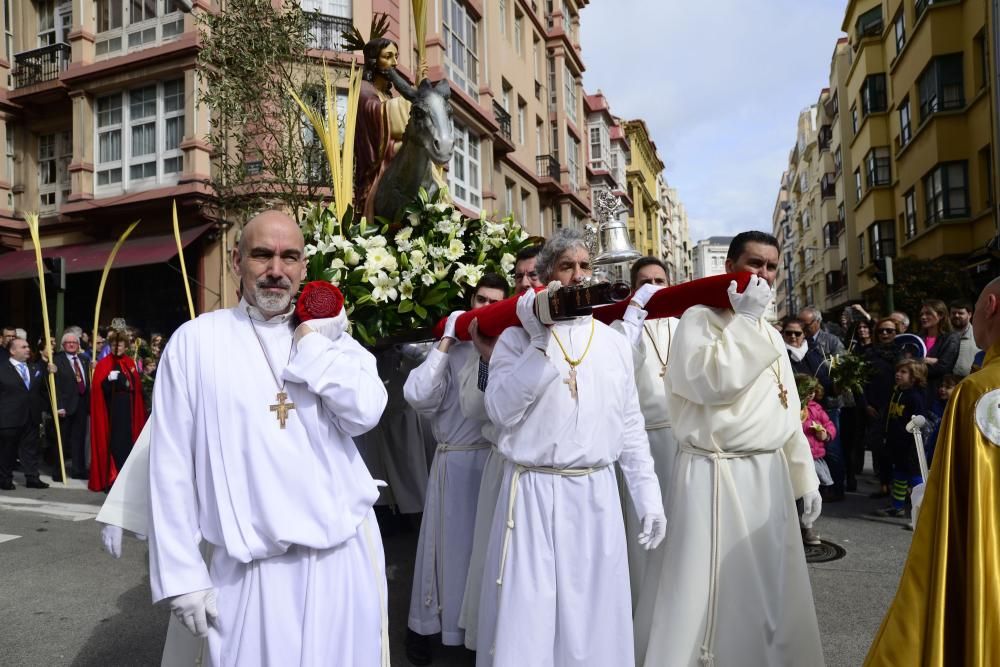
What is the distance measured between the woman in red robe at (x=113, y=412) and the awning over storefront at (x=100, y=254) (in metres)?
6.04

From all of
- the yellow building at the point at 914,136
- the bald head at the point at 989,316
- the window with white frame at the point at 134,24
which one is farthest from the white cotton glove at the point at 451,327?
the window with white frame at the point at 134,24

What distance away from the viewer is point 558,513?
10.5 ft

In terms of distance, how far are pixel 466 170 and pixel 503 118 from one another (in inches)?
161

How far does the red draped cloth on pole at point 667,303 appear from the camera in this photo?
3.14 meters

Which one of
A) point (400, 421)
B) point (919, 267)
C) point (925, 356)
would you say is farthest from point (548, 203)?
point (400, 421)

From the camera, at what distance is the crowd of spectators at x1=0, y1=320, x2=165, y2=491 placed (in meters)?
9.49

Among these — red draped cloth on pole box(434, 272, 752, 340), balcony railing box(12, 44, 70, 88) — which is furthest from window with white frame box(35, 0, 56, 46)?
red draped cloth on pole box(434, 272, 752, 340)

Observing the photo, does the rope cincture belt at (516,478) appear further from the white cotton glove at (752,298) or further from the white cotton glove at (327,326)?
the white cotton glove at (327,326)

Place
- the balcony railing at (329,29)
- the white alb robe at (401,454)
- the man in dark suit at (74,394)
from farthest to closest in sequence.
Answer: the balcony railing at (329,29), the man in dark suit at (74,394), the white alb robe at (401,454)

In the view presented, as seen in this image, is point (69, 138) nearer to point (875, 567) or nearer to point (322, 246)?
point (322, 246)

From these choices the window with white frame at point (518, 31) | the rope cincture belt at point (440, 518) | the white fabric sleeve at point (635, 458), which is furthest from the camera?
the window with white frame at point (518, 31)

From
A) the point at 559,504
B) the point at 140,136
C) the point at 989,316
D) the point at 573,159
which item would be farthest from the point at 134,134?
the point at 573,159

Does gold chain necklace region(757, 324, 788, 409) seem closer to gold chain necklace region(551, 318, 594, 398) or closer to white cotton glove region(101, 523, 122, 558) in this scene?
gold chain necklace region(551, 318, 594, 398)

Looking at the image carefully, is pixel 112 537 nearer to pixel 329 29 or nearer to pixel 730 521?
pixel 730 521
